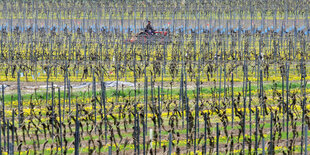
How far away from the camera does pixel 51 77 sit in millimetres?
28422

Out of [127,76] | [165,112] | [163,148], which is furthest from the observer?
[127,76]

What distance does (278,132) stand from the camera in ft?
54.3

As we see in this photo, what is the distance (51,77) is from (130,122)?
11.1m

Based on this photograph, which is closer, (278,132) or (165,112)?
(278,132)

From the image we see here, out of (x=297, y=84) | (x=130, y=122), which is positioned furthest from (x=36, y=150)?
(x=297, y=84)

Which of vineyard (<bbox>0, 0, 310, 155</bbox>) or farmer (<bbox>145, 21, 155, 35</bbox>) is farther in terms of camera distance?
farmer (<bbox>145, 21, 155, 35</bbox>)

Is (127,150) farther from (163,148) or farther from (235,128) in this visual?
(235,128)

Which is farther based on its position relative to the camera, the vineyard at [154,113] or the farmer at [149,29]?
the farmer at [149,29]

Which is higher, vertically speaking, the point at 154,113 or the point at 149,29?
the point at 149,29

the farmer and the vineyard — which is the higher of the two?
the farmer

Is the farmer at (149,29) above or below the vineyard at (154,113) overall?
above

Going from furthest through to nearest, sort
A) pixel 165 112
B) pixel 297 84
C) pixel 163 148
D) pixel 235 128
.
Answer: pixel 297 84, pixel 165 112, pixel 235 128, pixel 163 148

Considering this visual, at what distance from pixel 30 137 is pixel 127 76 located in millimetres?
13544

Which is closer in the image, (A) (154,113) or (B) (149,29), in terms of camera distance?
(A) (154,113)
